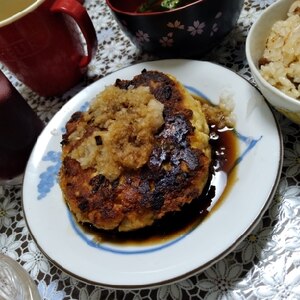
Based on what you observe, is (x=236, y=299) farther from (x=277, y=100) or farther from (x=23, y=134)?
(x=23, y=134)

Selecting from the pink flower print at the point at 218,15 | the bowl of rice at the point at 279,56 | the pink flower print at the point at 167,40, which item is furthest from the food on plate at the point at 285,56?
the pink flower print at the point at 167,40

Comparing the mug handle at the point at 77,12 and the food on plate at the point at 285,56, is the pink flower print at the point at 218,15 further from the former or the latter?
the mug handle at the point at 77,12

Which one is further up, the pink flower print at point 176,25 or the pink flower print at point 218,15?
the pink flower print at point 176,25

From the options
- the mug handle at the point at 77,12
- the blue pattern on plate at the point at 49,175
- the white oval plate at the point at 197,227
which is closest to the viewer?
the white oval plate at the point at 197,227

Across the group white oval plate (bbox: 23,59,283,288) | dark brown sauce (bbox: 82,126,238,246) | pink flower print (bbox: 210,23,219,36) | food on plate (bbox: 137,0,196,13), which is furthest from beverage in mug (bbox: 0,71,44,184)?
pink flower print (bbox: 210,23,219,36)

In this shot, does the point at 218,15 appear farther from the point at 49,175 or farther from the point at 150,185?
the point at 49,175

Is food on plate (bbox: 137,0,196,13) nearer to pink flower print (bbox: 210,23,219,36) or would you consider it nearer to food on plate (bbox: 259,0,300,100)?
pink flower print (bbox: 210,23,219,36)

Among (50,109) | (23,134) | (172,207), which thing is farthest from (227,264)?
(50,109)
